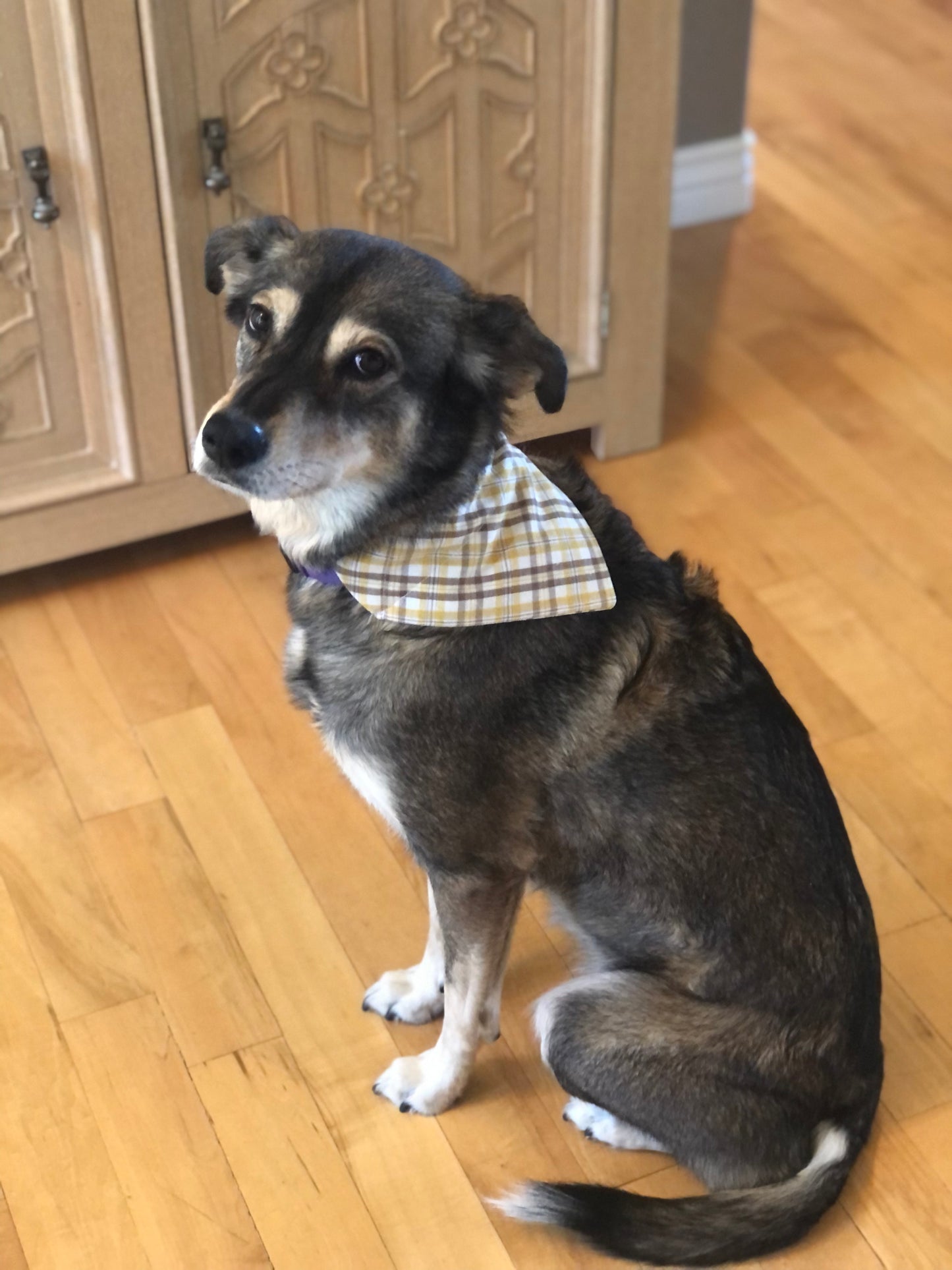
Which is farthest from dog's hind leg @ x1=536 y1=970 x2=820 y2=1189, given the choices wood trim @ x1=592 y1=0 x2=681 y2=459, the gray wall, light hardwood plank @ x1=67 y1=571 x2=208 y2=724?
the gray wall

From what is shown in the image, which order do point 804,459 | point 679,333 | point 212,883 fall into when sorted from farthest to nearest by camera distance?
point 679,333 < point 804,459 < point 212,883

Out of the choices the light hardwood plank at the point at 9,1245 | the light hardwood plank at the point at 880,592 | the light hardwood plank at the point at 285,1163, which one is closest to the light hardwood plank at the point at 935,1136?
the light hardwood plank at the point at 285,1163

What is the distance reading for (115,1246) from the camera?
1710mm

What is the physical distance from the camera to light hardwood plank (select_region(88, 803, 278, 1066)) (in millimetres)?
1939

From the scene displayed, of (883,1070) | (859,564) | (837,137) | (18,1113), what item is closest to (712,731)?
(883,1070)

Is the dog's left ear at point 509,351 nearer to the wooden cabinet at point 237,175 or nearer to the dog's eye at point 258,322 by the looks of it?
the dog's eye at point 258,322

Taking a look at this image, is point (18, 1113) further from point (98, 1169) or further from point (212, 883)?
point (212, 883)

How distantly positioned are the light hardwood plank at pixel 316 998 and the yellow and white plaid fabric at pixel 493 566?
0.63 m

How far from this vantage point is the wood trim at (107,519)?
8.10ft

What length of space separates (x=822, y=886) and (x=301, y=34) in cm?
146

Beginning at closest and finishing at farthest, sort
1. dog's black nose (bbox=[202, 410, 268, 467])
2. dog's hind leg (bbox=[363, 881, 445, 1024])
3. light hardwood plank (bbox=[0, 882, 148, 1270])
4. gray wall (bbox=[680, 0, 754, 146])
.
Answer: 1. dog's black nose (bbox=[202, 410, 268, 467])
2. light hardwood plank (bbox=[0, 882, 148, 1270])
3. dog's hind leg (bbox=[363, 881, 445, 1024])
4. gray wall (bbox=[680, 0, 754, 146])

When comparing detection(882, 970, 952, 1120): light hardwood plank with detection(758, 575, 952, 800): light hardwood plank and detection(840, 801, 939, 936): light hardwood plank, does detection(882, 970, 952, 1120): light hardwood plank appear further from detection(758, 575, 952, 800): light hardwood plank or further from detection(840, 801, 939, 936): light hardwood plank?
detection(758, 575, 952, 800): light hardwood plank

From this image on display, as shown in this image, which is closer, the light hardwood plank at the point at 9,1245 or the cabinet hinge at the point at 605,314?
the light hardwood plank at the point at 9,1245

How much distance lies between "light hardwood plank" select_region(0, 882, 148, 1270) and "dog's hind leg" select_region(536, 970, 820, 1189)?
0.56m
